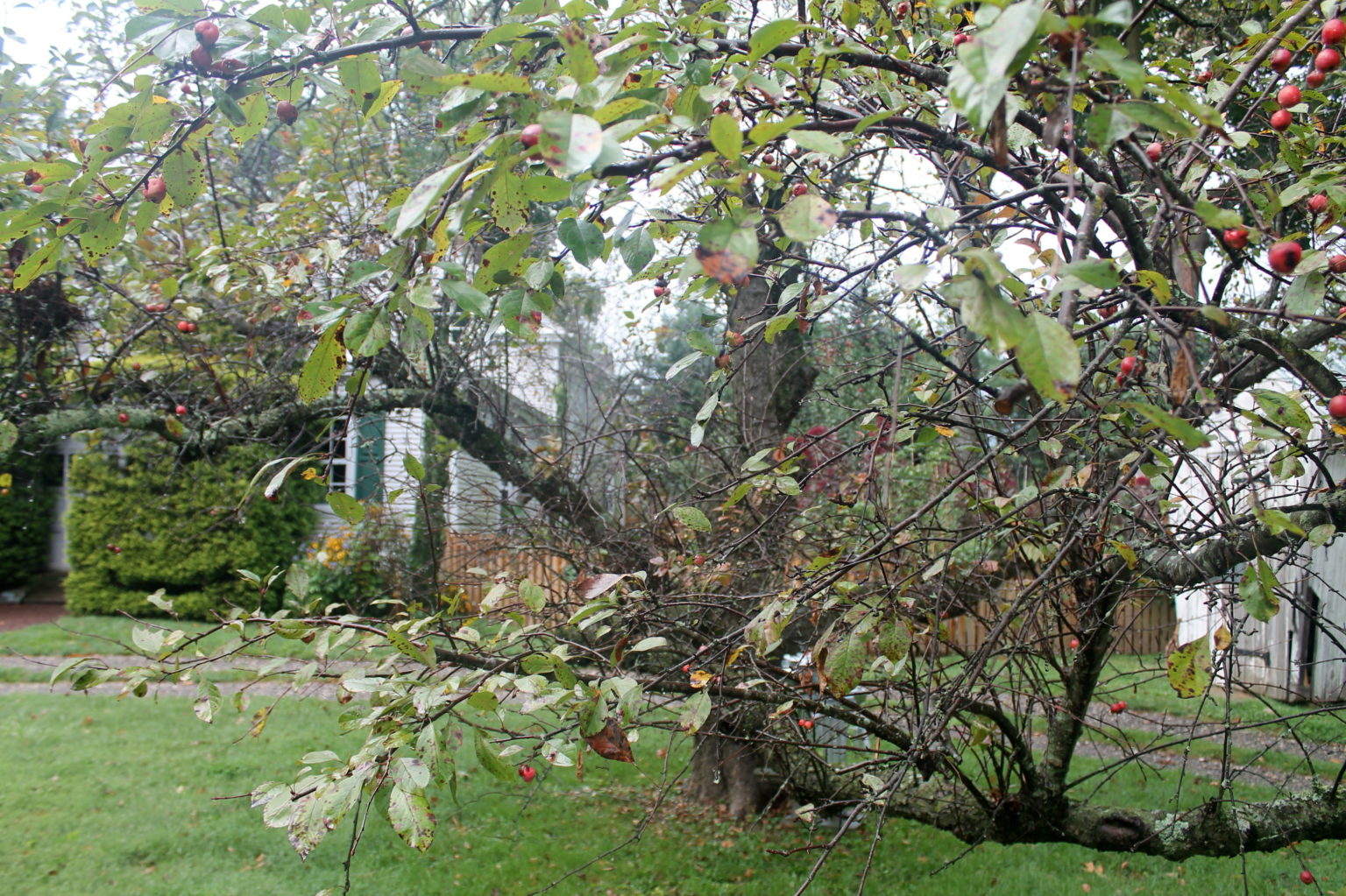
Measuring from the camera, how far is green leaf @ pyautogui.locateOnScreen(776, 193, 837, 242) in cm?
101

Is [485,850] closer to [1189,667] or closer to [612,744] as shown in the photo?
[612,744]

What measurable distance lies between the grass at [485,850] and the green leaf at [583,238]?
284cm

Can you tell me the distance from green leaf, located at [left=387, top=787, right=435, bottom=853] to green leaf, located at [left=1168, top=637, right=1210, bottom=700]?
4.49 feet

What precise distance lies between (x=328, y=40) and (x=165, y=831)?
477cm

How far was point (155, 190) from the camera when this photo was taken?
1.76 metres

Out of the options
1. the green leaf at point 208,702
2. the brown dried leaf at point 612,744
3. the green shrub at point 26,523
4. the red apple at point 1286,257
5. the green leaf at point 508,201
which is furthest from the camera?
the green shrub at point 26,523

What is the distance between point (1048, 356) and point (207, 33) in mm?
1442

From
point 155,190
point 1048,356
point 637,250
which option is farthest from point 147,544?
point 1048,356

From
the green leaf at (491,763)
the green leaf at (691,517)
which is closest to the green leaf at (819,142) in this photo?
the green leaf at (491,763)

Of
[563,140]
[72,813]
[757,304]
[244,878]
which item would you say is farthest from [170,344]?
[563,140]

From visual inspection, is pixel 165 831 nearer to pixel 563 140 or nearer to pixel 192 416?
pixel 192 416

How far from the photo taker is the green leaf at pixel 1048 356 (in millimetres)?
867

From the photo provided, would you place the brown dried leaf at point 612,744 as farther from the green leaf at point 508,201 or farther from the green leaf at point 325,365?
the green leaf at point 508,201

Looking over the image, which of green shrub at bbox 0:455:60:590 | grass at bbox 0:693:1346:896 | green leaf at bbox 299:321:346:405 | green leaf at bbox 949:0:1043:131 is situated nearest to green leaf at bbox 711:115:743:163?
green leaf at bbox 949:0:1043:131
